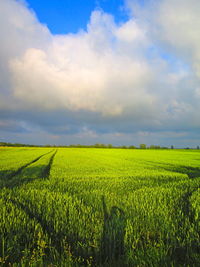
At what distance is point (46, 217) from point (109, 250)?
1.49 meters

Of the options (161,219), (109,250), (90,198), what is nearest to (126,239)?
(109,250)

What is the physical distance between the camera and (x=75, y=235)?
8.50 feet

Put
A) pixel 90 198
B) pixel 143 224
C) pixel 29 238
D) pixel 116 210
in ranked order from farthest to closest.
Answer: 1. pixel 90 198
2. pixel 116 210
3. pixel 143 224
4. pixel 29 238

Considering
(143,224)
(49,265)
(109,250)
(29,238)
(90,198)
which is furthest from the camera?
(90,198)

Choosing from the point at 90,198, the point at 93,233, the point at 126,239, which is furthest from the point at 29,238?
the point at 90,198

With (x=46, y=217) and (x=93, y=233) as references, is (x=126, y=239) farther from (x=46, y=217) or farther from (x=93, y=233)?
(x=46, y=217)

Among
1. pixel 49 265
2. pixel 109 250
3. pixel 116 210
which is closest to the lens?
pixel 49 265

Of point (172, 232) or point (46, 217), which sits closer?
point (172, 232)

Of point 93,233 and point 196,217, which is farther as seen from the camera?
point 196,217

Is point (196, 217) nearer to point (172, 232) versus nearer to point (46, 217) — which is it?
point (172, 232)

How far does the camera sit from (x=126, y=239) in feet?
7.88

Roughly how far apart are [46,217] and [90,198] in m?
1.63

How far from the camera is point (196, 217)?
3.12 m

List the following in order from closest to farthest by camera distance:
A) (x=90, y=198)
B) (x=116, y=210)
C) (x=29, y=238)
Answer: (x=29, y=238) < (x=116, y=210) < (x=90, y=198)
